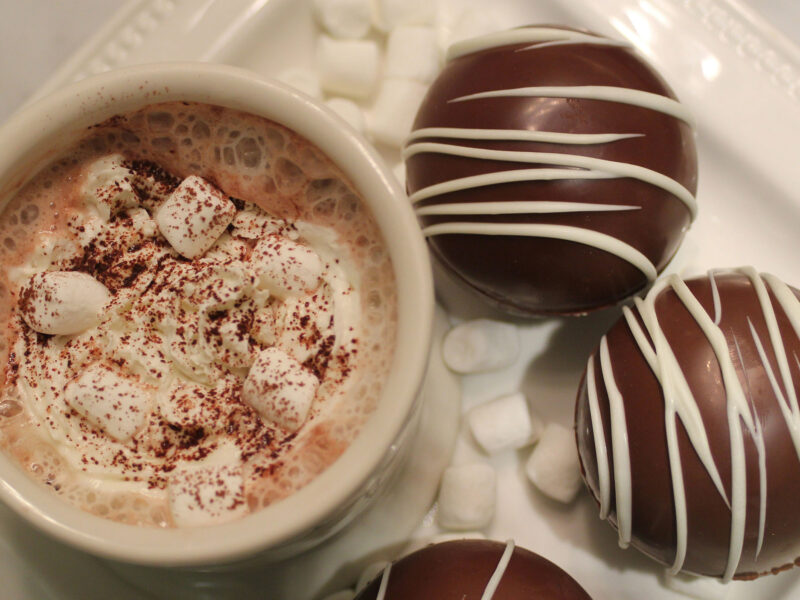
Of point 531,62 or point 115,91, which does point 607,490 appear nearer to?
point 531,62

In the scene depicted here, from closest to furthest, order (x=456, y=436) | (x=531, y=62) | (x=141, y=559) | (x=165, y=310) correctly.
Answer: (x=141, y=559) → (x=165, y=310) → (x=531, y=62) → (x=456, y=436)

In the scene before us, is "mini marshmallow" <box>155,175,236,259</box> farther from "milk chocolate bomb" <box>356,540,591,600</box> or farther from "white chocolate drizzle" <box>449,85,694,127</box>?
"milk chocolate bomb" <box>356,540,591,600</box>

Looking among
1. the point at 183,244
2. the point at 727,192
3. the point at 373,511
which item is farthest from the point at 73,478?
the point at 727,192

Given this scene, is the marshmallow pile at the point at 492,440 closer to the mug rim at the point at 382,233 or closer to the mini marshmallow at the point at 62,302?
the mug rim at the point at 382,233

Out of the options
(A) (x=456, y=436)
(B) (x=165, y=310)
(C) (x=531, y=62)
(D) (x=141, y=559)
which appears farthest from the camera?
(A) (x=456, y=436)

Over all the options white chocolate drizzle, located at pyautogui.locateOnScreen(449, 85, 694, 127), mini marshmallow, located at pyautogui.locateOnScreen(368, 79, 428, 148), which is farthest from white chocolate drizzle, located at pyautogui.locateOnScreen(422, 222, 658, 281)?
mini marshmallow, located at pyautogui.locateOnScreen(368, 79, 428, 148)

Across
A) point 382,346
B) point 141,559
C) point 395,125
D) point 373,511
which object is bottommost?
point 373,511

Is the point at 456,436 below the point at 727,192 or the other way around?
below

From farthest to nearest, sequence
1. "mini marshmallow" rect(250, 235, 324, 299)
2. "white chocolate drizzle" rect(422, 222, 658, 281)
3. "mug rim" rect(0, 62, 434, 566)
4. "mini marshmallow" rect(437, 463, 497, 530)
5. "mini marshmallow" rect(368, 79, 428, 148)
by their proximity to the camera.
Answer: "mini marshmallow" rect(368, 79, 428, 148)
"mini marshmallow" rect(437, 463, 497, 530)
"white chocolate drizzle" rect(422, 222, 658, 281)
"mini marshmallow" rect(250, 235, 324, 299)
"mug rim" rect(0, 62, 434, 566)
